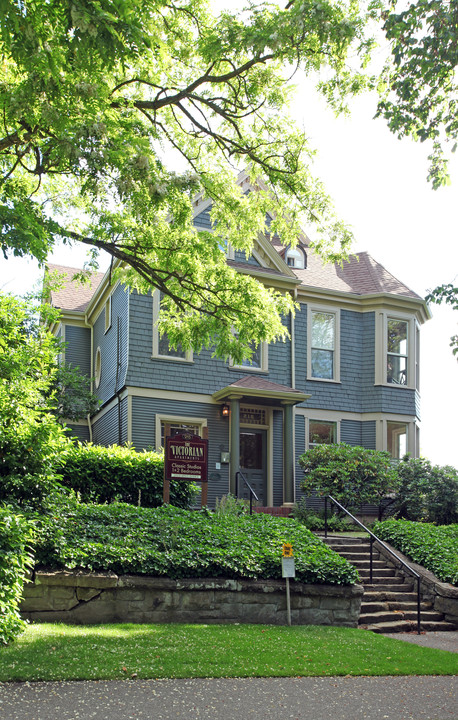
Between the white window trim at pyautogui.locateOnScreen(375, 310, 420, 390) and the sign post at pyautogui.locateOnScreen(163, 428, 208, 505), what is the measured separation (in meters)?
8.77

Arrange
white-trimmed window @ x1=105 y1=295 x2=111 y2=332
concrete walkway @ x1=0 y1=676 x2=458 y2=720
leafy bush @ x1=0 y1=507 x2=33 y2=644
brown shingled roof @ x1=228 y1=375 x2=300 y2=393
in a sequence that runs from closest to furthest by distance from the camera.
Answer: concrete walkway @ x1=0 y1=676 x2=458 y2=720, leafy bush @ x1=0 y1=507 x2=33 y2=644, brown shingled roof @ x1=228 y1=375 x2=300 y2=393, white-trimmed window @ x1=105 y1=295 x2=111 y2=332

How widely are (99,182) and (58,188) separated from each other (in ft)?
17.5

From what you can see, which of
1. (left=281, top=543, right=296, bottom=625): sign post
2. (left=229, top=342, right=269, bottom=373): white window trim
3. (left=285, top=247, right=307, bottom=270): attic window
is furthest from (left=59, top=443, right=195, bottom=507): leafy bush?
(left=285, top=247, right=307, bottom=270): attic window

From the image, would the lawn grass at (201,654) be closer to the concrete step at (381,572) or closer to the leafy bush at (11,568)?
the leafy bush at (11,568)

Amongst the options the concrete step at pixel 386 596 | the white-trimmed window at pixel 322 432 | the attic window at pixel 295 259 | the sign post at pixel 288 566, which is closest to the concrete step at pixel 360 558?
the concrete step at pixel 386 596

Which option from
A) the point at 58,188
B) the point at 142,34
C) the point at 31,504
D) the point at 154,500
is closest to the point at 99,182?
the point at 142,34

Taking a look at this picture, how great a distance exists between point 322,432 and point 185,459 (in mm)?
7899

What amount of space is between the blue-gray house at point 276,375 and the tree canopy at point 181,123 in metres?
3.31

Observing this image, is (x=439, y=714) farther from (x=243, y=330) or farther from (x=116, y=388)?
(x=116, y=388)

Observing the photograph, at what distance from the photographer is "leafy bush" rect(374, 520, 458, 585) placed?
1172cm

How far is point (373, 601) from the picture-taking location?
36.0ft

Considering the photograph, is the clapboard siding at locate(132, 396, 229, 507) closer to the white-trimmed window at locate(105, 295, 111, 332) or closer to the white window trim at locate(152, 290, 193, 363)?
the white window trim at locate(152, 290, 193, 363)

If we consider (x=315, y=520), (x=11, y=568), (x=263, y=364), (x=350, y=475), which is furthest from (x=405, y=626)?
(x=263, y=364)

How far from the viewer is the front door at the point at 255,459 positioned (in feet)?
57.7
